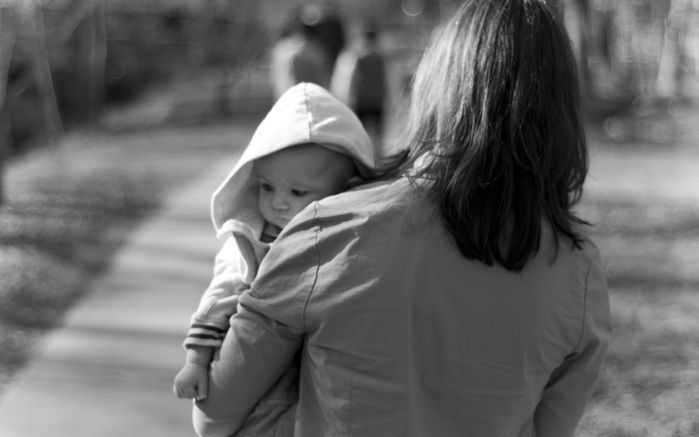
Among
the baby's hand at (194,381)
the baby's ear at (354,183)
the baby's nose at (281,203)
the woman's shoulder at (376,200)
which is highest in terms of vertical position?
the woman's shoulder at (376,200)

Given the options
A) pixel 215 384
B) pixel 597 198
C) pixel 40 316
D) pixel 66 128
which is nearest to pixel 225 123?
pixel 66 128

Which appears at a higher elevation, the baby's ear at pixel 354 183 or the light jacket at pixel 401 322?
the baby's ear at pixel 354 183

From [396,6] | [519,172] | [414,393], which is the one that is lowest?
[396,6]

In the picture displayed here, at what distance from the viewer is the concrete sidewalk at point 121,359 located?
4.27 m

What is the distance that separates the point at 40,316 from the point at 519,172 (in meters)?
4.51

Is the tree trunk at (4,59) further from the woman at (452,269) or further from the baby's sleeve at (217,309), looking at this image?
the woman at (452,269)

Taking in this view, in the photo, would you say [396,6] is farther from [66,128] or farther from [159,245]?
[159,245]

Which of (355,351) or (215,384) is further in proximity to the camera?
(215,384)

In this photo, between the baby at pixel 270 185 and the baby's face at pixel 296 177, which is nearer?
the baby at pixel 270 185

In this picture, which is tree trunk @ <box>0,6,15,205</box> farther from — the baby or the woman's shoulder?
the woman's shoulder

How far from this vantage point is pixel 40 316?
5.66m

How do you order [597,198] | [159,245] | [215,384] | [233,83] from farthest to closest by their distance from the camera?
1. [233,83]
2. [597,198]
3. [159,245]
4. [215,384]

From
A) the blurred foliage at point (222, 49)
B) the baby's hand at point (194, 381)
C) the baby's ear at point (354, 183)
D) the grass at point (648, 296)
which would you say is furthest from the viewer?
the blurred foliage at point (222, 49)

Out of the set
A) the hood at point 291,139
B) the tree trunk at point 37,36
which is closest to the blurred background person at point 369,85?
the tree trunk at point 37,36
